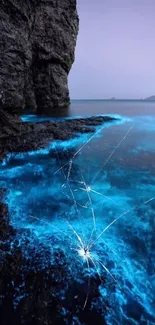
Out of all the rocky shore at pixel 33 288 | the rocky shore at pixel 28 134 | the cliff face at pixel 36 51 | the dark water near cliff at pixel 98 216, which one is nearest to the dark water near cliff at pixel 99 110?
the cliff face at pixel 36 51

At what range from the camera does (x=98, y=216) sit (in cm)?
643

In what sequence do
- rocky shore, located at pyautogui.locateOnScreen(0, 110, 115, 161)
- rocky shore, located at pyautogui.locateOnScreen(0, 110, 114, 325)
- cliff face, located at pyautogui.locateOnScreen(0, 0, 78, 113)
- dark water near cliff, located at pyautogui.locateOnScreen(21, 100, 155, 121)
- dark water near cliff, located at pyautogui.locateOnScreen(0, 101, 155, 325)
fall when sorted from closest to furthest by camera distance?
rocky shore, located at pyautogui.locateOnScreen(0, 110, 114, 325), dark water near cliff, located at pyautogui.locateOnScreen(0, 101, 155, 325), rocky shore, located at pyautogui.locateOnScreen(0, 110, 115, 161), cliff face, located at pyautogui.locateOnScreen(0, 0, 78, 113), dark water near cliff, located at pyautogui.locateOnScreen(21, 100, 155, 121)

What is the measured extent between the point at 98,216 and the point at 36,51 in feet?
111

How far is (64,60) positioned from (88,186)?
34591 mm

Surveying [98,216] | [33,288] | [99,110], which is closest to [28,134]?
[98,216]

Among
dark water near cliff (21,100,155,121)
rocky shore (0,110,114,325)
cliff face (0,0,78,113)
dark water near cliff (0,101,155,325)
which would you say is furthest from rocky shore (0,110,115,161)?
cliff face (0,0,78,113)

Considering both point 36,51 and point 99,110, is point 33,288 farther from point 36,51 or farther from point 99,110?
point 99,110

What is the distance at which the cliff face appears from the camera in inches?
946

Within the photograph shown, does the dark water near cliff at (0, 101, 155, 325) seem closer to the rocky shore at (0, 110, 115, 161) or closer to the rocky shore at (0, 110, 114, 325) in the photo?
the rocky shore at (0, 110, 114, 325)

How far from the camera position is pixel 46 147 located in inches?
531

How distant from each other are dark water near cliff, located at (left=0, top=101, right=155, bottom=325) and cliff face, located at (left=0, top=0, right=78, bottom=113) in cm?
1790

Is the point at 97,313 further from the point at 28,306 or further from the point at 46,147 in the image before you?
the point at 46,147

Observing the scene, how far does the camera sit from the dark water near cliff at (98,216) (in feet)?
12.5

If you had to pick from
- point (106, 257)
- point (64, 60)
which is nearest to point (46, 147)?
point (106, 257)
